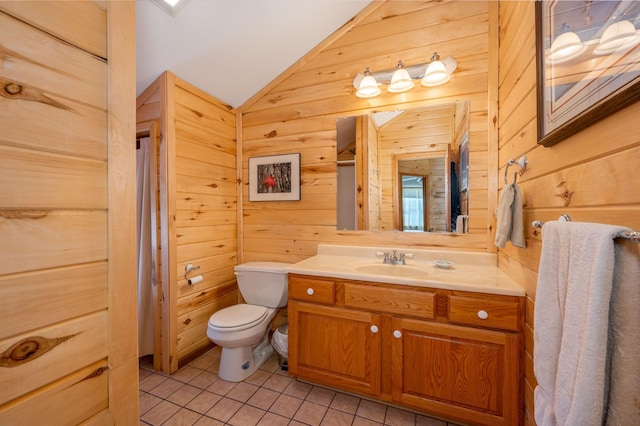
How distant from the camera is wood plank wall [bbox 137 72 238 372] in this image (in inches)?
72.6

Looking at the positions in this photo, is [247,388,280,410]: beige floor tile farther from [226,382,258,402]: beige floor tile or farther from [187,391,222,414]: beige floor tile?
[187,391,222,414]: beige floor tile

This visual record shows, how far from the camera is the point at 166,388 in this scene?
1.72 m

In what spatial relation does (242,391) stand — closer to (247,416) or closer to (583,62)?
(247,416)

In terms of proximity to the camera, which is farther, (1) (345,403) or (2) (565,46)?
(1) (345,403)

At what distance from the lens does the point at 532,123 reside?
111 centimetres

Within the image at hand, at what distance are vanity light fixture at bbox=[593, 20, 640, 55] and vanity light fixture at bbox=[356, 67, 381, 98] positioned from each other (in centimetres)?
137

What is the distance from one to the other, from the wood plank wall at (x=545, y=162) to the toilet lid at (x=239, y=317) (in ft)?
5.20

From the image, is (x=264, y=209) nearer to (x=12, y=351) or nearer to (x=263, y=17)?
(x=263, y=17)


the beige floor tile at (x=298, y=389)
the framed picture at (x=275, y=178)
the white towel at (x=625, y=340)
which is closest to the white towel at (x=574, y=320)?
the white towel at (x=625, y=340)

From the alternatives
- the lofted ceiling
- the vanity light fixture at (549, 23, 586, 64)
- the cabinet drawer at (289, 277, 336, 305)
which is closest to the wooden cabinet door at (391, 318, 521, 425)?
the cabinet drawer at (289, 277, 336, 305)

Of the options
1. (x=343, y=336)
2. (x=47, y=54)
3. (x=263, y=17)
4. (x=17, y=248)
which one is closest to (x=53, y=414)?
(x=17, y=248)

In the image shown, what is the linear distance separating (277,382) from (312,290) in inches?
30.2

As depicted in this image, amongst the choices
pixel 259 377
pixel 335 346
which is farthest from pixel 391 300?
pixel 259 377

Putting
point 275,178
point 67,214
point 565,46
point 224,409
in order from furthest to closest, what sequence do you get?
point 275,178, point 224,409, point 565,46, point 67,214
